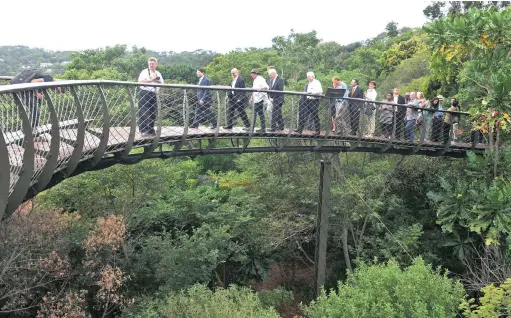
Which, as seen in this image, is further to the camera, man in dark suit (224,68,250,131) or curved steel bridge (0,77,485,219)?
man in dark suit (224,68,250,131)

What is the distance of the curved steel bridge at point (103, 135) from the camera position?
3.66 m

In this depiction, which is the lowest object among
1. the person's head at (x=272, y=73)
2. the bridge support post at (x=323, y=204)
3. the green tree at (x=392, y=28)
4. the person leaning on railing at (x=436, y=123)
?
the bridge support post at (x=323, y=204)

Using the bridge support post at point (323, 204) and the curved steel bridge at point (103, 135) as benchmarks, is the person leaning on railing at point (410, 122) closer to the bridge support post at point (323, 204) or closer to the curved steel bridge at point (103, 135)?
the curved steel bridge at point (103, 135)

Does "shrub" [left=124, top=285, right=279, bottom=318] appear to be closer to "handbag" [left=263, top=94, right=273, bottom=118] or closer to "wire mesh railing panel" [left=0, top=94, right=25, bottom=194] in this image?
"handbag" [left=263, top=94, right=273, bottom=118]

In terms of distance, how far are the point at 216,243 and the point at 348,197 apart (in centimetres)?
349

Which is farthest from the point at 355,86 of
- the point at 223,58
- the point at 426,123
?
the point at 223,58

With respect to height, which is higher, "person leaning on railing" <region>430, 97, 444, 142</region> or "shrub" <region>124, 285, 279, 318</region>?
"person leaning on railing" <region>430, 97, 444, 142</region>

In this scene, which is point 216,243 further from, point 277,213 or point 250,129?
point 250,129

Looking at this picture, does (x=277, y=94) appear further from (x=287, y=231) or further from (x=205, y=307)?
(x=287, y=231)

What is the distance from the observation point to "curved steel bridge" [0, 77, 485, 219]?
12.0ft

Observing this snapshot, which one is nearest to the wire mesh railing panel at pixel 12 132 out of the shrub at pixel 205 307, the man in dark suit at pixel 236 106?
the man in dark suit at pixel 236 106

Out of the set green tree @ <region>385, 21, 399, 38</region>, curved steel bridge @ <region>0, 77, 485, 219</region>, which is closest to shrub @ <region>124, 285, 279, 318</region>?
curved steel bridge @ <region>0, 77, 485, 219</region>

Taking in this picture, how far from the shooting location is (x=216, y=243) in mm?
12766

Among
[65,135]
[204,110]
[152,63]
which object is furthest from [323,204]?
[65,135]
